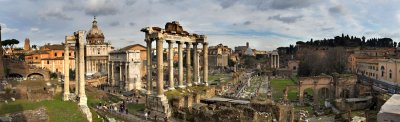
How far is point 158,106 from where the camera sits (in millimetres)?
25359

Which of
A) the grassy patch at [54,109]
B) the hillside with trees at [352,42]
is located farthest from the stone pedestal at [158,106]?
the hillside with trees at [352,42]

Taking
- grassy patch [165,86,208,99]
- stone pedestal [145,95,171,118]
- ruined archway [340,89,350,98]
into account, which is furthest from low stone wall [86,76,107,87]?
ruined archway [340,89,350,98]

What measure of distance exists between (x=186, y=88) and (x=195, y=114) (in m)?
11.0

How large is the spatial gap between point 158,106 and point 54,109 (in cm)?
764

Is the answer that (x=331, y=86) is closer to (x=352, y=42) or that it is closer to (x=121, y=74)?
(x=121, y=74)

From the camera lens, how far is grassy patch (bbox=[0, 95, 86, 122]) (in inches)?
731

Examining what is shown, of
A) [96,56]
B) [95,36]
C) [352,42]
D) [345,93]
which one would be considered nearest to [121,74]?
[96,56]

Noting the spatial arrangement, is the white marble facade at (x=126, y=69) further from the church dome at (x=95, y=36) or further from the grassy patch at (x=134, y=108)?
the grassy patch at (x=134, y=108)

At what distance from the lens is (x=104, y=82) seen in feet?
180

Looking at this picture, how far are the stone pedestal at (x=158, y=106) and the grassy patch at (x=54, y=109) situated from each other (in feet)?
18.6

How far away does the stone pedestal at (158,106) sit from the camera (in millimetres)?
24672

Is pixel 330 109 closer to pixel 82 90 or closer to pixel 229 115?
pixel 229 115

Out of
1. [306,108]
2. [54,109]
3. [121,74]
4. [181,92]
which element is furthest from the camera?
[121,74]

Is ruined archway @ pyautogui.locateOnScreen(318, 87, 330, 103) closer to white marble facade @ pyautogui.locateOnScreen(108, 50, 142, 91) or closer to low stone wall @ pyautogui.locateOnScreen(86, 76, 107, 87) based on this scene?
white marble facade @ pyautogui.locateOnScreen(108, 50, 142, 91)
